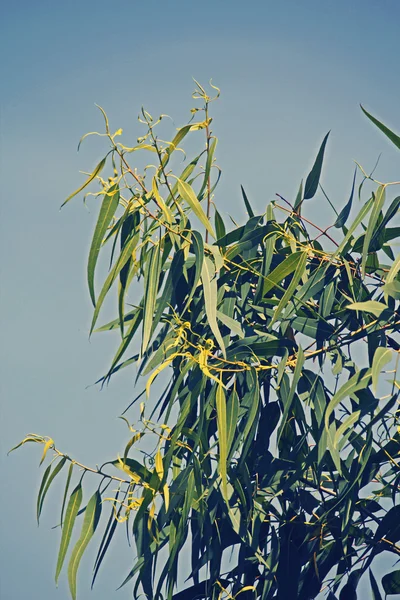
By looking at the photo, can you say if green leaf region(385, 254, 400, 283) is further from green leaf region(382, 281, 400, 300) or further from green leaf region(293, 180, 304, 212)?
green leaf region(293, 180, 304, 212)

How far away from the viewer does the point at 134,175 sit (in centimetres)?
99

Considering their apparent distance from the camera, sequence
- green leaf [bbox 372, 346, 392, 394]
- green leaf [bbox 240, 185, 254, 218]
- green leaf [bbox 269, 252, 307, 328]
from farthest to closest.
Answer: green leaf [bbox 240, 185, 254, 218], green leaf [bbox 269, 252, 307, 328], green leaf [bbox 372, 346, 392, 394]

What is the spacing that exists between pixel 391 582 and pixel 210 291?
49cm

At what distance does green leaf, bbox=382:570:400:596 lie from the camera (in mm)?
1023

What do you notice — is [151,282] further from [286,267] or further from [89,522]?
[89,522]

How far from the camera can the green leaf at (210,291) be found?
93 centimetres

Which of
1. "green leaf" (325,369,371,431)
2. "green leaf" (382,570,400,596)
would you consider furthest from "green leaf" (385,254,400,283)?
"green leaf" (382,570,400,596)

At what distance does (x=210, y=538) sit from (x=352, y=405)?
28 cm

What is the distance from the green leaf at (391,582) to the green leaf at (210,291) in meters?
0.42

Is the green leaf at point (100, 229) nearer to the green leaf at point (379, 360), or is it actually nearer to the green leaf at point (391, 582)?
the green leaf at point (379, 360)

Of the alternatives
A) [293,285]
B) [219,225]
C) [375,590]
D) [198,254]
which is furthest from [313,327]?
[375,590]

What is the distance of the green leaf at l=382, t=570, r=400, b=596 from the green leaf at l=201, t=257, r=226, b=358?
42cm

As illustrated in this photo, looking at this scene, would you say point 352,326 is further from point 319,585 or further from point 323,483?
point 319,585

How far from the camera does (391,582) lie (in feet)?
3.38
